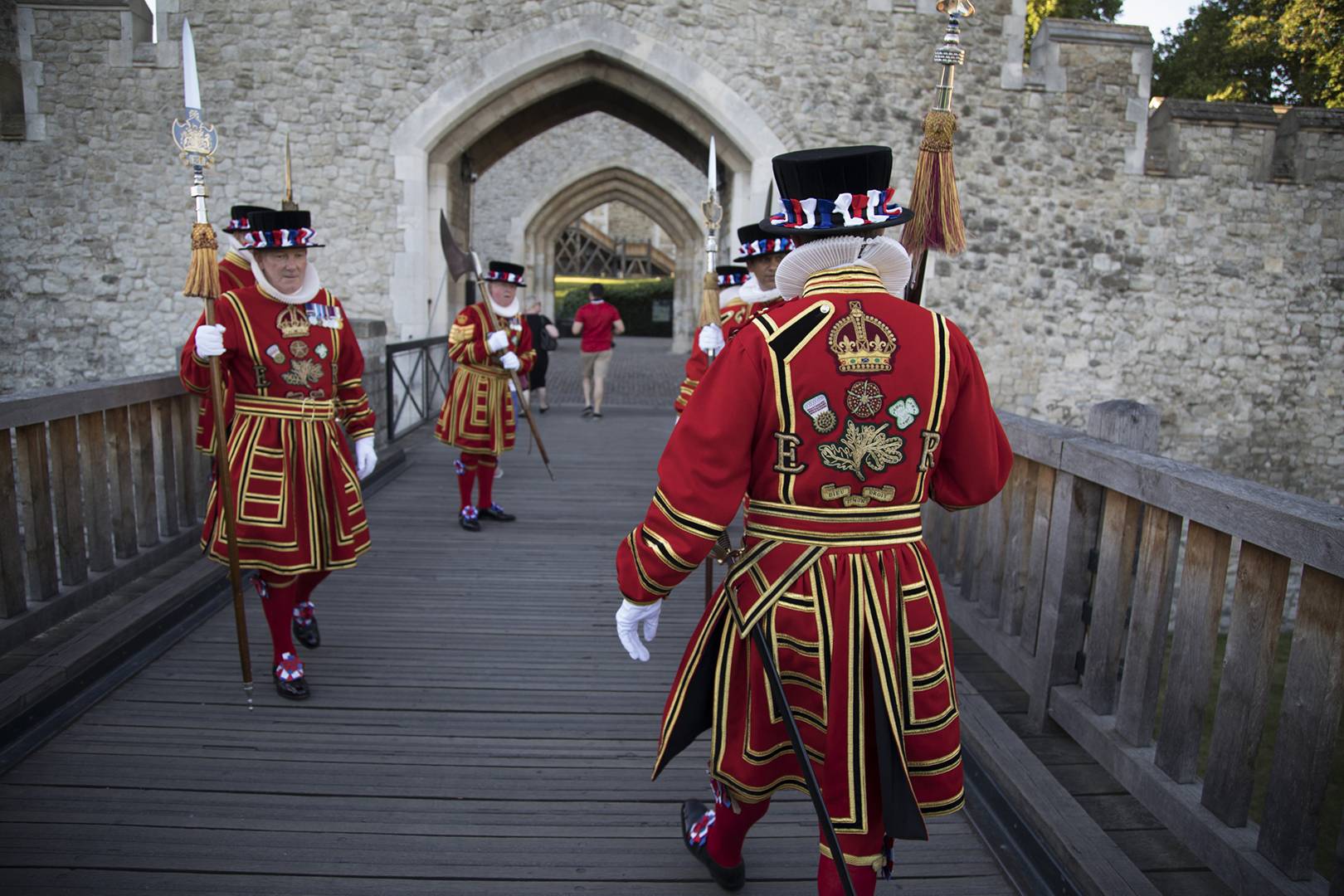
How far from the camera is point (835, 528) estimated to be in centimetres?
210

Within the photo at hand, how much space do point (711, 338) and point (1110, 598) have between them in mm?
2322

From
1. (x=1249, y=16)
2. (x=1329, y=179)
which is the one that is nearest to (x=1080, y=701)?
(x=1329, y=179)

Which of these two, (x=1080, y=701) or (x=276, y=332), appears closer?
(x=1080, y=701)

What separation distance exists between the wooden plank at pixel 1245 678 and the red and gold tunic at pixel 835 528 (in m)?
0.89

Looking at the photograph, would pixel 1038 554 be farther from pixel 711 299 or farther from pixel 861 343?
pixel 861 343

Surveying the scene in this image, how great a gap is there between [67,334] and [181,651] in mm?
8945

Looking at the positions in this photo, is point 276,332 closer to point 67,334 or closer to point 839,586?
point 839,586

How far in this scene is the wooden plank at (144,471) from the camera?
16.0ft

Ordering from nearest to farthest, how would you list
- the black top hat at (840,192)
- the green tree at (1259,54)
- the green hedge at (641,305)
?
1. the black top hat at (840,192)
2. the green tree at (1259,54)
3. the green hedge at (641,305)

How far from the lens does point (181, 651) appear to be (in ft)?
13.3

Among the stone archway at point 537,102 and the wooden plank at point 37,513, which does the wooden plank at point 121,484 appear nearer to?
the wooden plank at point 37,513

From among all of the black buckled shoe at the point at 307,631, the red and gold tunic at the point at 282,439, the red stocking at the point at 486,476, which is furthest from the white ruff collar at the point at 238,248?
the red stocking at the point at 486,476

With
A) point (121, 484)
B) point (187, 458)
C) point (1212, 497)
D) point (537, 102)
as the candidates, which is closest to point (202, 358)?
point (121, 484)

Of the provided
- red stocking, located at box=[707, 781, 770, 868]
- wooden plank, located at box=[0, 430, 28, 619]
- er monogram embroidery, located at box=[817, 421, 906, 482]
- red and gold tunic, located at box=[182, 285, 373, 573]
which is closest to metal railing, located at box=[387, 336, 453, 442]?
wooden plank, located at box=[0, 430, 28, 619]
